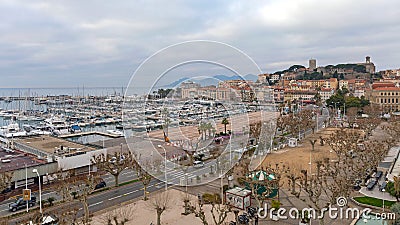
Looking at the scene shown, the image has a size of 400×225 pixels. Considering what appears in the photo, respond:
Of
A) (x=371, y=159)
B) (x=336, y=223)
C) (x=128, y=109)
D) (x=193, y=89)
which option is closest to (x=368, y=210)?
(x=336, y=223)

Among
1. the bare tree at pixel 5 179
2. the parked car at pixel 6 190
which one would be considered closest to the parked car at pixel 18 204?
the bare tree at pixel 5 179

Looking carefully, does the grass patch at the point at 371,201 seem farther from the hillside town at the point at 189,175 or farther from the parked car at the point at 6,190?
the parked car at the point at 6,190

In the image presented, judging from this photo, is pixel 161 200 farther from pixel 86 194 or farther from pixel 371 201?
pixel 371 201

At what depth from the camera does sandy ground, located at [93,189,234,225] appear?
29.0ft

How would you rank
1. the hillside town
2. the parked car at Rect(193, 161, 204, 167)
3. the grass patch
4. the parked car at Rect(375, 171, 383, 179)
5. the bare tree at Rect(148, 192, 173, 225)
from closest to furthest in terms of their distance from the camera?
1. the hillside town
2. the bare tree at Rect(148, 192, 173, 225)
3. the grass patch
4. the parked car at Rect(193, 161, 204, 167)
5. the parked car at Rect(375, 171, 383, 179)

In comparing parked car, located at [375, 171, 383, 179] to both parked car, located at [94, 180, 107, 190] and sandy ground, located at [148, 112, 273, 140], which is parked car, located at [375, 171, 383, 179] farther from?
parked car, located at [94, 180, 107, 190]

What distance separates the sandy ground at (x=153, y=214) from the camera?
8.85m

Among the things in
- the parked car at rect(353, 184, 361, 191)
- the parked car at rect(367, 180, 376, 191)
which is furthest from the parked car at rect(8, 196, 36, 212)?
the parked car at rect(367, 180, 376, 191)

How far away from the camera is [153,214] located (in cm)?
946

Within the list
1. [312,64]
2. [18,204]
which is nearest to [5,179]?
[18,204]

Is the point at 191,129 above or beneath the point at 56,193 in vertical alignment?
above

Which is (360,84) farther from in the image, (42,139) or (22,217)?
(22,217)

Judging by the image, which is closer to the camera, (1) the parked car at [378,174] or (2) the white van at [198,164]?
(2) the white van at [198,164]

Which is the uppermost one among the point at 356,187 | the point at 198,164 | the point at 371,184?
the point at 198,164
